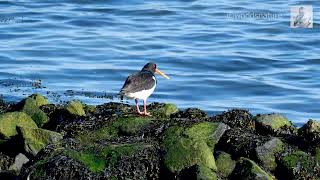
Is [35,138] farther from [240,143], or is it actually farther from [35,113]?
[240,143]

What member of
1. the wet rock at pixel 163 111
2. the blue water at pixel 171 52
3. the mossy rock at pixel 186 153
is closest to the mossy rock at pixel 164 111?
the wet rock at pixel 163 111

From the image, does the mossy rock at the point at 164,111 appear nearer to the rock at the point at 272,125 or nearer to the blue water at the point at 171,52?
the rock at the point at 272,125

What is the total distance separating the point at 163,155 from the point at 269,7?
20.0 metres

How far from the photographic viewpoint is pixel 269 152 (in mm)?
10141

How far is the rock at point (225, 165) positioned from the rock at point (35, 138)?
Result: 1.97 m

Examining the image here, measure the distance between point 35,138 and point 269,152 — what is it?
2803 mm

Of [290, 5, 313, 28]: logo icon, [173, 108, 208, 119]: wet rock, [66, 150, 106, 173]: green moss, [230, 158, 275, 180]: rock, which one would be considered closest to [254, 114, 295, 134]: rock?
[173, 108, 208, 119]: wet rock

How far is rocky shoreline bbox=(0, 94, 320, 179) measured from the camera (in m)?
9.52

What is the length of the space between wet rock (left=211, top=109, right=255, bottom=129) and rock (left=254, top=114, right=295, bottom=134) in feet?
0.46

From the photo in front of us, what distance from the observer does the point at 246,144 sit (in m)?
10.2

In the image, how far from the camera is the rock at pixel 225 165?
982 centimetres

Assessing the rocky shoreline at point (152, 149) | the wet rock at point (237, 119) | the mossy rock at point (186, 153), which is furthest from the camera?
the wet rock at point (237, 119)

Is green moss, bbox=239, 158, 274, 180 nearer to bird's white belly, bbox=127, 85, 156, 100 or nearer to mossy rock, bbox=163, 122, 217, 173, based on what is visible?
mossy rock, bbox=163, 122, 217, 173

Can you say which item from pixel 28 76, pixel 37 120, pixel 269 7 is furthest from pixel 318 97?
pixel 269 7
